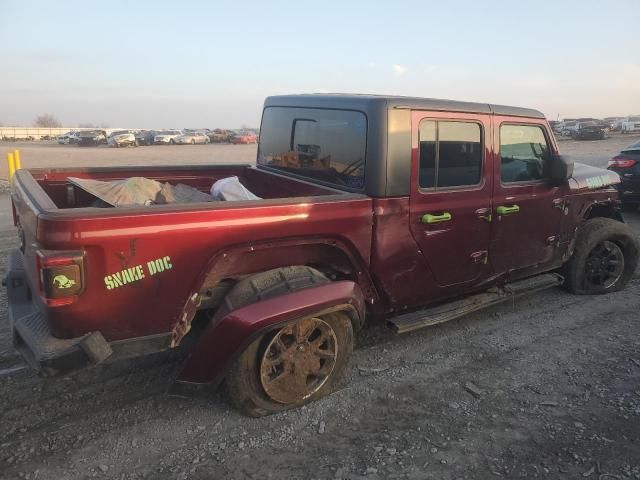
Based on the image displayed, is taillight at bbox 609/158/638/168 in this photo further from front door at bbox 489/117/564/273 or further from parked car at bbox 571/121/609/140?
parked car at bbox 571/121/609/140

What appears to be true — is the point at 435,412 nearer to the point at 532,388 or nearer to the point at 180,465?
the point at 532,388

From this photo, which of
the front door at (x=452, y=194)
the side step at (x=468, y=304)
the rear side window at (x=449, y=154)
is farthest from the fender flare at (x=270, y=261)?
the rear side window at (x=449, y=154)

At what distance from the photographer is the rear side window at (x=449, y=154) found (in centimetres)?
351

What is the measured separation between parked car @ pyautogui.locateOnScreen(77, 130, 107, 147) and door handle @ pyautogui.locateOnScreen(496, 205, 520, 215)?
48.9 meters

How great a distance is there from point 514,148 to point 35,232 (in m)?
3.46

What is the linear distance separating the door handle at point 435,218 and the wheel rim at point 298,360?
1018mm

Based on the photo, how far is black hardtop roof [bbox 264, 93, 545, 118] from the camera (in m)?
3.33

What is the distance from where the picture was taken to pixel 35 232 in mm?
2445

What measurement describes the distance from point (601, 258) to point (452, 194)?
7.81ft

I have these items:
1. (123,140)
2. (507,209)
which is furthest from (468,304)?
(123,140)

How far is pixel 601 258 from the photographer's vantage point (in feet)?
16.6

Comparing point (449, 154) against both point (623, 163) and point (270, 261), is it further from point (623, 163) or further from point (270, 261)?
point (623, 163)

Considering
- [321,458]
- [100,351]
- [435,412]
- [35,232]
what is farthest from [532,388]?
[35,232]

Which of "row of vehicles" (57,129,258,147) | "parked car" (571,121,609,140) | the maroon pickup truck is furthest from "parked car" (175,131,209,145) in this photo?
the maroon pickup truck
